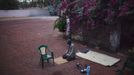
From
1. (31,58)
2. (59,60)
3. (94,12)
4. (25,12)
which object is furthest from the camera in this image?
(25,12)

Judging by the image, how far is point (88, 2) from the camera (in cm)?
702

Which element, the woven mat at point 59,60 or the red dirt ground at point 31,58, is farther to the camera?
the woven mat at point 59,60

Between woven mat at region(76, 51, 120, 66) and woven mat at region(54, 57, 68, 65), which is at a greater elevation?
woven mat at region(76, 51, 120, 66)

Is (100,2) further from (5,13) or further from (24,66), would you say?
(5,13)

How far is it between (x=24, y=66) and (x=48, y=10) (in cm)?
1455

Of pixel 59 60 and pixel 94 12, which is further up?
pixel 94 12

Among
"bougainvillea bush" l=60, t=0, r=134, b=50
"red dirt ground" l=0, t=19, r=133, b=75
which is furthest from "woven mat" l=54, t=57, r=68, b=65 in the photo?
"bougainvillea bush" l=60, t=0, r=134, b=50

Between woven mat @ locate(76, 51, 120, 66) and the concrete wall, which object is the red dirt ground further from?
the concrete wall

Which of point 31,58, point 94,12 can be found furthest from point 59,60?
point 94,12

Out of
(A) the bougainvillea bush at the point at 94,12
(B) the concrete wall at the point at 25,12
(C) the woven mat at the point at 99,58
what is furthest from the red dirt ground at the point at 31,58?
(B) the concrete wall at the point at 25,12

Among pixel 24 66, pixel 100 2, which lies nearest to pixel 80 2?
pixel 100 2

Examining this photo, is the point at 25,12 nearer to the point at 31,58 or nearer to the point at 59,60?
the point at 31,58

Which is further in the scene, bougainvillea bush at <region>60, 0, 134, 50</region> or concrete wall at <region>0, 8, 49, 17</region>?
concrete wall at <region>0, 8, 49, 17</region>

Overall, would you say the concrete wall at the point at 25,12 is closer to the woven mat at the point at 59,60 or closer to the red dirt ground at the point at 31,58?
the red dirt ground at the point at 31,58
